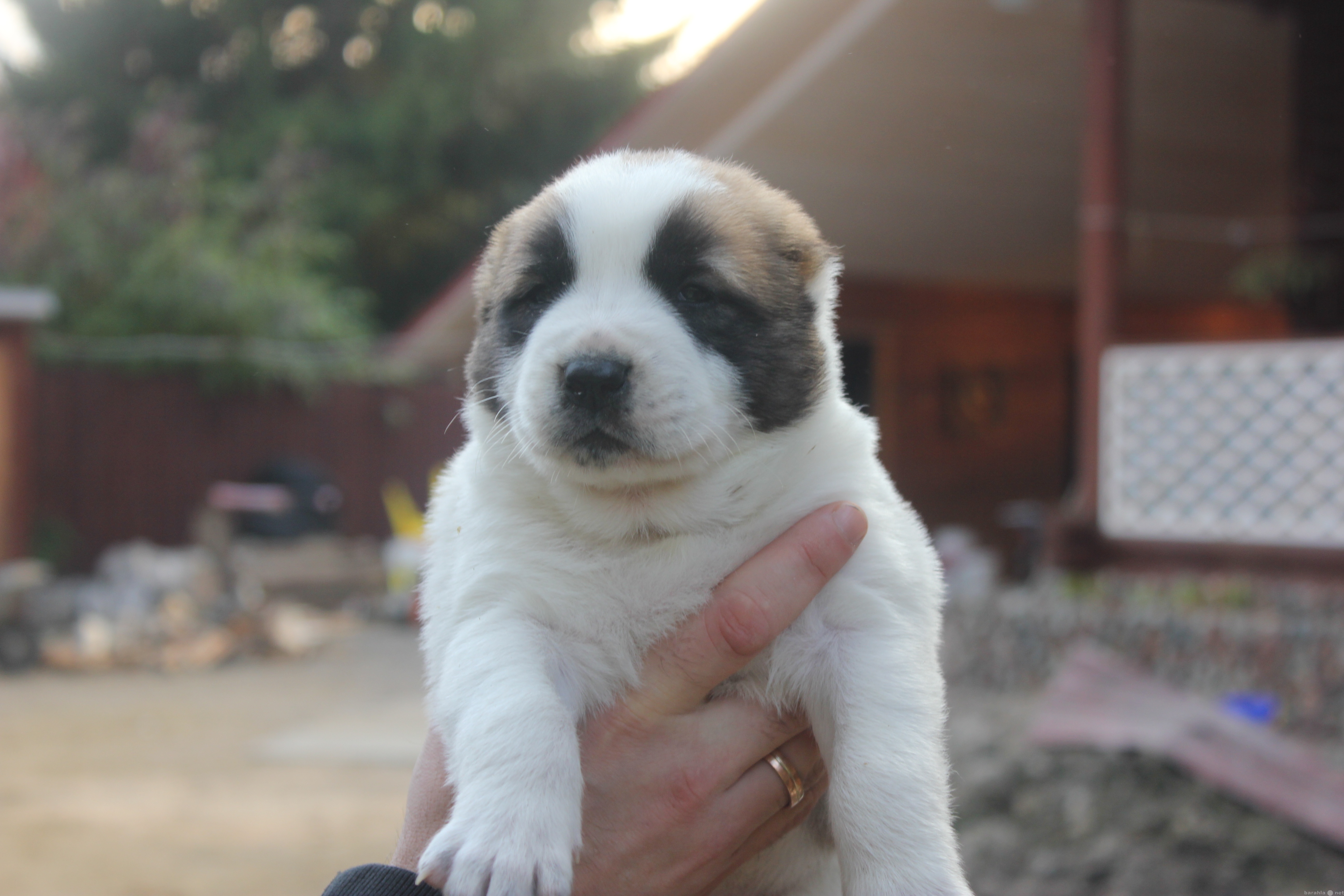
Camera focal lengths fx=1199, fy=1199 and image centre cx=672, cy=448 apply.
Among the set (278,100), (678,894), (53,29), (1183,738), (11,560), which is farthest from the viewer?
(53,29)

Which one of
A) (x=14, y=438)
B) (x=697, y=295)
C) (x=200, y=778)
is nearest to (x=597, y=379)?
(x=697, y=295)

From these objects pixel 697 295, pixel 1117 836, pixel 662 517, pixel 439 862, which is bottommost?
pixel 1117 836

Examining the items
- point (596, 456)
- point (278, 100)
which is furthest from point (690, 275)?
point (278, 100)

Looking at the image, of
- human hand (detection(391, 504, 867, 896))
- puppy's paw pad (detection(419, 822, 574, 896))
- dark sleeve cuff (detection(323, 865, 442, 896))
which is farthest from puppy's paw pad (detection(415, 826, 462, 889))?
human hand (detection(391, 504, 867, 896))

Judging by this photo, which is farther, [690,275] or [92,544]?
[92,544]

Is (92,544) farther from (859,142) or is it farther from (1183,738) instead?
(1183,738)

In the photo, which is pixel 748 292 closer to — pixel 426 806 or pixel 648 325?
pixel 648 325
